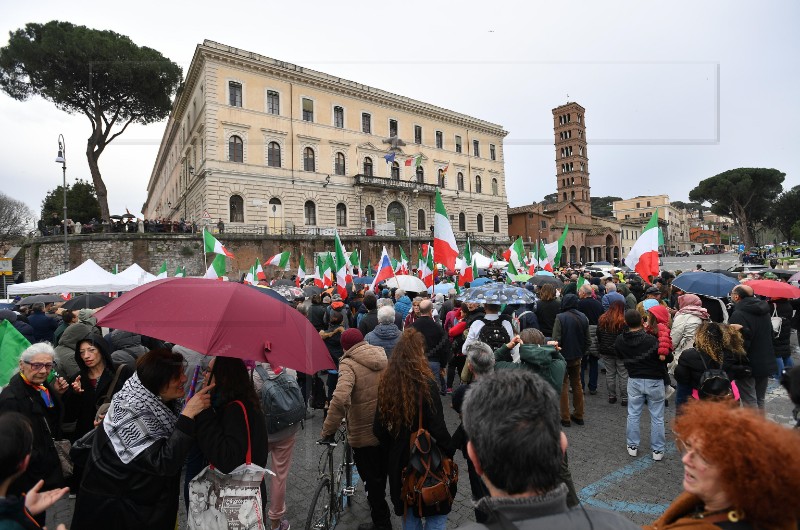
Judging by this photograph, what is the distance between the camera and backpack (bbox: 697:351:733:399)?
11.7ft

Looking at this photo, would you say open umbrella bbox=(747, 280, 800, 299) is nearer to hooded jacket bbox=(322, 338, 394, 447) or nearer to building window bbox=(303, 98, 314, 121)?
hooded jacket bbox=(322, 338, 394, 447)

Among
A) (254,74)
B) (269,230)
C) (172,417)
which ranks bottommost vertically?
(172,417)

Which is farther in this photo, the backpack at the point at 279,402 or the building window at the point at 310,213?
the building window at the point at 310,213

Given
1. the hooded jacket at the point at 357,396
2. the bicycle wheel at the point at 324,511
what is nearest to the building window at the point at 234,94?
the hooded jacket at the point at 357,396

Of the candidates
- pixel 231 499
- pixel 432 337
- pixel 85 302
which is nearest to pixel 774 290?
pixel 432 337

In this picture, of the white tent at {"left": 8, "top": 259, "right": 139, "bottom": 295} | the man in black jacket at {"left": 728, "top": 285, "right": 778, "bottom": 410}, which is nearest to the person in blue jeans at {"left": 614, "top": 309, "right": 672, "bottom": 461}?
the man in black jacket at {"left": 728, "top": 285, "right": 778, "bottom": 410}

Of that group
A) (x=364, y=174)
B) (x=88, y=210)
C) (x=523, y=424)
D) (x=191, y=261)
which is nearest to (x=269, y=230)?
(x=191, y=261)

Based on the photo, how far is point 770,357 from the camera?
14.5 ft

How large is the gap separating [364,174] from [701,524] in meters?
34.2

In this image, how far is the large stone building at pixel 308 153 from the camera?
27.5 meters

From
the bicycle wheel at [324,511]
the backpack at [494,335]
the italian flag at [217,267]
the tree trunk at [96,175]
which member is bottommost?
the bicycle wheel at [324,511]

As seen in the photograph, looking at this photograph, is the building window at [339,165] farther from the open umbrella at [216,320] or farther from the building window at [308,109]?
the open umbrella at [216,320]

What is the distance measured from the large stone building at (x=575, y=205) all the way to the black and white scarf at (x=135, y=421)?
160ft

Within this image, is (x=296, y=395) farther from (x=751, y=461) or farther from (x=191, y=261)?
(x=191, y=261)
